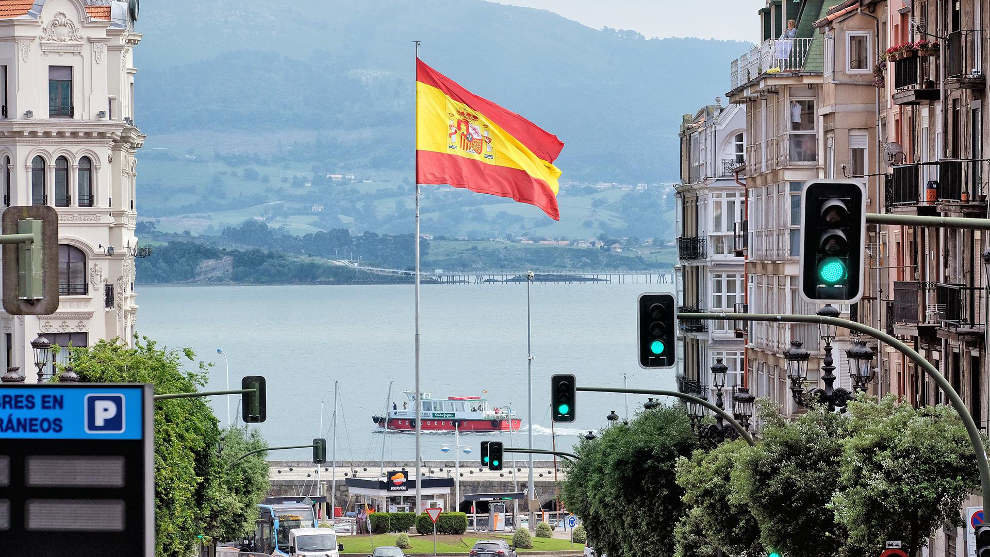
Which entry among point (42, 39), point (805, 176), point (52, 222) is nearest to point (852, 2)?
point (805, 176)

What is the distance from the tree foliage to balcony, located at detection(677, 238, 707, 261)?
23951mm

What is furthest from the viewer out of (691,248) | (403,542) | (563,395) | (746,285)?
(403,542)

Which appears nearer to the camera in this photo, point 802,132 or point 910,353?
point 910,353

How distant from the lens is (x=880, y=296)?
178ft

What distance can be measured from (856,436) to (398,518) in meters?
62.1

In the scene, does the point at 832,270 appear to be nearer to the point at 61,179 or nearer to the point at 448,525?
the point at 61,179

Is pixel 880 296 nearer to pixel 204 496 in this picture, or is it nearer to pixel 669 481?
pixel 669 481

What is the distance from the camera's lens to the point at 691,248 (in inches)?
3300

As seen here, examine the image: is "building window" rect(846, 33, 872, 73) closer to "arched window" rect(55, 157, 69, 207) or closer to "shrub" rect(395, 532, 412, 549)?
"arched window" rect(55, 157, 69, 207)

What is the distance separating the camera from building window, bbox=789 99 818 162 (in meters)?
65.1

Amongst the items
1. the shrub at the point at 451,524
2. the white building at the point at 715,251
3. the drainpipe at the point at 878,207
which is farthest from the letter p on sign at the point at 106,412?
the shrub at the point at 451,524

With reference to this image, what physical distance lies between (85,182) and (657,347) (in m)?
48.6

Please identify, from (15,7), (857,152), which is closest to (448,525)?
(15,7)

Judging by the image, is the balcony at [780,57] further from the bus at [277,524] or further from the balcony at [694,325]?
the bus at [277,524]
